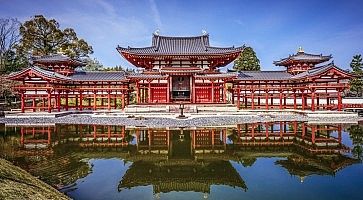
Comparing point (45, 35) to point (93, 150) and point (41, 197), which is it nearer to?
point (93, 150)

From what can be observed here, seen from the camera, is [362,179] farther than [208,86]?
No

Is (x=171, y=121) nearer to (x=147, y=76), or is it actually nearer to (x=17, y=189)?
(x=147, y=76)

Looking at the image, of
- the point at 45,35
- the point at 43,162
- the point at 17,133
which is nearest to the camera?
the point at 43,162

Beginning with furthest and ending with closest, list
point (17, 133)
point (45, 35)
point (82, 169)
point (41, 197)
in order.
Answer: point (45, 35), point (17, 133), point (82, 169), point (41, 197)

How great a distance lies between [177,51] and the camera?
34.8m

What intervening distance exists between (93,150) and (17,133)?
8853 mm

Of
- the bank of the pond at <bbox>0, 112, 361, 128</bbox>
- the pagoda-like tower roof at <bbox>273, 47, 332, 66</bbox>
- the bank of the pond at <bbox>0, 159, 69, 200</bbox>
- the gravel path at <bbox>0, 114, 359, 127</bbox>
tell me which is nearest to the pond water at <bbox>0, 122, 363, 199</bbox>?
the bank of the pond at <bbox>0, 159, 69, 200</bbox>

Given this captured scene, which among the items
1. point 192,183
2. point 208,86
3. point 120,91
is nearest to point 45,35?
point 120,91

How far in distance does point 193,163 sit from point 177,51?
25.8 m

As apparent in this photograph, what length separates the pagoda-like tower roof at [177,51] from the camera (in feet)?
108

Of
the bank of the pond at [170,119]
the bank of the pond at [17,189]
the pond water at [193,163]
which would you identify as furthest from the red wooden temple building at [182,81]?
the bank of the pond at [17,189]

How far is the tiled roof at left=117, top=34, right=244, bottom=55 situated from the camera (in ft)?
110

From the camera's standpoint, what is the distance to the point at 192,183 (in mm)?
8398

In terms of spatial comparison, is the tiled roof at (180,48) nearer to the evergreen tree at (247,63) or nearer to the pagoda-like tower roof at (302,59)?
the pagoda-like tower roof at (302,59)
